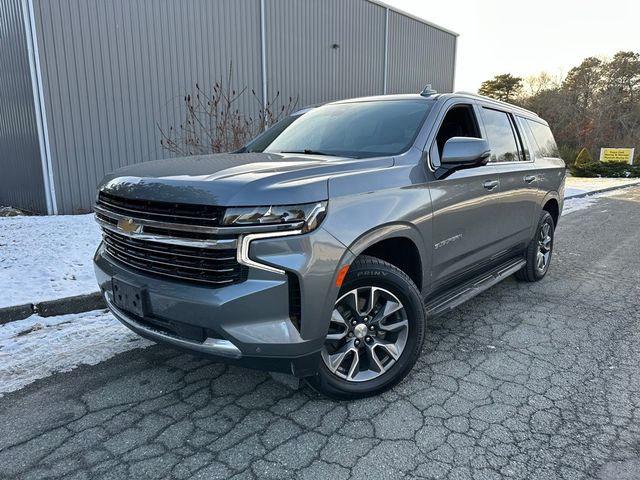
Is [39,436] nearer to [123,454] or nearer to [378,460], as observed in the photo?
[123,454]

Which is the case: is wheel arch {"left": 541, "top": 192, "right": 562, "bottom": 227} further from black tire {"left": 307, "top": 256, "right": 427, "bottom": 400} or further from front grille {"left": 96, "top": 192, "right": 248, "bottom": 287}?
front grille {"left": 96, "top": 192, "right": 248, "bottom": 287}

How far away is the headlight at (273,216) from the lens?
2297 mm

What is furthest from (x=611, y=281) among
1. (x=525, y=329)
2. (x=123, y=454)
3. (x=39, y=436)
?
(x=39, y=436)

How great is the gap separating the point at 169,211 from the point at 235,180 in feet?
1.29

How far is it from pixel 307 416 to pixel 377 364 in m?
0.53

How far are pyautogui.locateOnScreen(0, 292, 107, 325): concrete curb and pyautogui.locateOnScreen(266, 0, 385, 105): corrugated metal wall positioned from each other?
8.48m

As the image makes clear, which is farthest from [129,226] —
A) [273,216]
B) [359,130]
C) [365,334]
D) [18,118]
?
[18,118]

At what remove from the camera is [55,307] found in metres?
4.20

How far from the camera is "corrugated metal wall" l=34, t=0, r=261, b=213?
825 cm

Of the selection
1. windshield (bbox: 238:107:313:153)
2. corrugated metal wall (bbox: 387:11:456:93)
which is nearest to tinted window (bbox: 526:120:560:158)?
windshield (bbox: 238:107:313:153)

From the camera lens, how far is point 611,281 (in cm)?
549

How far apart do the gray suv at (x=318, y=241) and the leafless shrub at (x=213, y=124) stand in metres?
5.85

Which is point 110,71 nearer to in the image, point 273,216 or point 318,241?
point 273,216

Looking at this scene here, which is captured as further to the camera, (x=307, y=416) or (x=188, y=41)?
(x=188, y=41)
